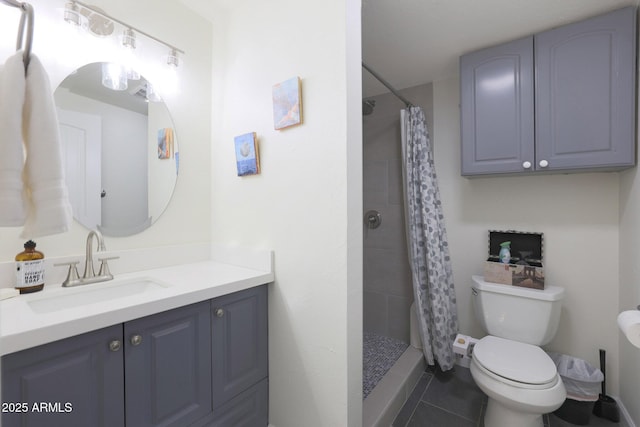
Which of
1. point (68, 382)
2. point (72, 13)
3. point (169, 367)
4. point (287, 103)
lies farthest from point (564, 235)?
point (72, 13)

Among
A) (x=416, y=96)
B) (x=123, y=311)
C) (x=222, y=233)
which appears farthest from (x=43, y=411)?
(x=416, y=96)

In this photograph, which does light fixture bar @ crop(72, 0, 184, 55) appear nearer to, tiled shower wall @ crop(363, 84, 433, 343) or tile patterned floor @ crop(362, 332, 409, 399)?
tiled shower wall @ crop(363, 84, 433, 343)

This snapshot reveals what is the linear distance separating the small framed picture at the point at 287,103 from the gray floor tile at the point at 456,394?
6.28 feet

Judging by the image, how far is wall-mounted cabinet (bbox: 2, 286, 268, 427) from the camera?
0.73 meters

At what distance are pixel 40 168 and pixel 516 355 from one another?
220 centimetres

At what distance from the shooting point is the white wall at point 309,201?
43.8 inches

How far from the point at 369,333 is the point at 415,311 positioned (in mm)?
630

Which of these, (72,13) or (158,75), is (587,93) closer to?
(158,75)

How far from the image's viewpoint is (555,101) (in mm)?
1529

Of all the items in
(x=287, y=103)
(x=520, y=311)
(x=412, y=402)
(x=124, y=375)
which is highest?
(x=287, y=103)

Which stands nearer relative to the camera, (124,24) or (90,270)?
(90,270)

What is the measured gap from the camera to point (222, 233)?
1.68 metres

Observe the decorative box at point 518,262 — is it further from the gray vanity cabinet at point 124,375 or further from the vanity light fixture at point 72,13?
the vanity light fixture at point 72,13

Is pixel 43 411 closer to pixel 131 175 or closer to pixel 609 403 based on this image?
pixel 131 175
